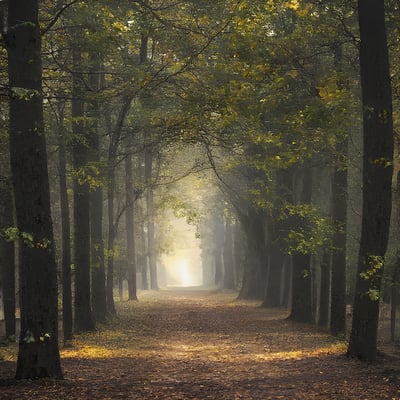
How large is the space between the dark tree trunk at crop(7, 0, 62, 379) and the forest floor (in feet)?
2.40

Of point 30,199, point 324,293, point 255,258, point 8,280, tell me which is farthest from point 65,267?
point 255,258

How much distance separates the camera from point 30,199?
33.2ft

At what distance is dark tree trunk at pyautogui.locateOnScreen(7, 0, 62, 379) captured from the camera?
1014 centimetres

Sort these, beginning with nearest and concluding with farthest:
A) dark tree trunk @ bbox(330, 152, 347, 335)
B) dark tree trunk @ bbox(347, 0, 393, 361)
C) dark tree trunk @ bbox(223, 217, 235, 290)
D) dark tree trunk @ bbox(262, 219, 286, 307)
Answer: dark tree trunk @ bbox(347, 0, 393, 361) → dark tree trunk @ bbox(330, 152, 347, 335) → dark tree trunk @ bbox(262, 219, 286, 307) → dark tree trunk @ bbox(223, 217, 235, 290)

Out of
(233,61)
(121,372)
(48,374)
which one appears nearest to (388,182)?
(233,61)

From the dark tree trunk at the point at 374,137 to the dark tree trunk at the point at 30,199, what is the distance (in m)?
6.18

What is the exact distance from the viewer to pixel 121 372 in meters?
12.7

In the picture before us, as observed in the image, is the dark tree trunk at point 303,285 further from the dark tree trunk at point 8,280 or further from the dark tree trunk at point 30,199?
the dark tree trunk at point 30,199

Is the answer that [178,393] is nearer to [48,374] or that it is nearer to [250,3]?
[48,374]

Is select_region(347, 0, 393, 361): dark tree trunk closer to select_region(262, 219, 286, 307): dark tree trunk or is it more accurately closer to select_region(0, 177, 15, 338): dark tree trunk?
select_region(0, 177, 15, 338): dark tree trunk

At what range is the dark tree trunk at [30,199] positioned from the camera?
10.1 meters

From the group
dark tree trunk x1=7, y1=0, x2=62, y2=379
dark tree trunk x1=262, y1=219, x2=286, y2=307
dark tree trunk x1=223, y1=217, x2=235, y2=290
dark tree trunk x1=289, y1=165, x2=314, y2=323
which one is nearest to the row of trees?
dark tree trunk x1=7, y1=0, x2=62, y2=379

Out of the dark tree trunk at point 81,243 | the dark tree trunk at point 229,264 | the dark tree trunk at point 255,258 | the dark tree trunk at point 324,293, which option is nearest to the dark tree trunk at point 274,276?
the dark tree trunk at point 255,258

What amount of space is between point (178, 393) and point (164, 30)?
34.7ft
